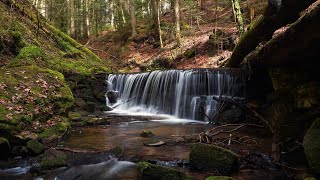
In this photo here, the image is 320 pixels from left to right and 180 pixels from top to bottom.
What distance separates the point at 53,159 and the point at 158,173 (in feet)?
6.93

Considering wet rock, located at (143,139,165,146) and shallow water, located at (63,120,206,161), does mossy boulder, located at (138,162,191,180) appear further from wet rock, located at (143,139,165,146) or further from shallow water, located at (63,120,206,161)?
wet rock, located at (143,139,165,146)

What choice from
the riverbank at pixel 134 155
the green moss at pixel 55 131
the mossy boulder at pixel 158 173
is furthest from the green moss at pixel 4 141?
the mossy boulder at pixel 158 173

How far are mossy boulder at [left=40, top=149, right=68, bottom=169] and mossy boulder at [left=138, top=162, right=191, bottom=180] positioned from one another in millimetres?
1556

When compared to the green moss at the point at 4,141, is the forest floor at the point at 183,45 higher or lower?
higher

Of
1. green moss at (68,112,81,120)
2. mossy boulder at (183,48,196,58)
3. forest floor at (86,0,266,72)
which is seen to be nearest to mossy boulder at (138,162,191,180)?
green moss at (68,112,81,120)

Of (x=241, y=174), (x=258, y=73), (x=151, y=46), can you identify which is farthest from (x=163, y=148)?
(x=151, y=46)

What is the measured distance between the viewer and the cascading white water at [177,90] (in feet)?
38.1

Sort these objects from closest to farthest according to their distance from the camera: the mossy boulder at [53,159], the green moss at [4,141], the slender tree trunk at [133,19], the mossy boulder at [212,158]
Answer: the mossy boulder at [212,158], the mossy boulder at [53,159], the green moss at [4,141], the slender tree trunk at [133,19]

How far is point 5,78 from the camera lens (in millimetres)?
8266

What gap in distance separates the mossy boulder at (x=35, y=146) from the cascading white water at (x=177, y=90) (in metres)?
5.59

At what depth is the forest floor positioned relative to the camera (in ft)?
61.0

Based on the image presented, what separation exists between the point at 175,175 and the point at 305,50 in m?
3.45

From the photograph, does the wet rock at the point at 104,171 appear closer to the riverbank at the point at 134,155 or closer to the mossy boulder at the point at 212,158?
the riverbank at the point at 134,155

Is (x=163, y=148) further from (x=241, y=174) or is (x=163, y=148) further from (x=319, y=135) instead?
(x=319, y=135)
